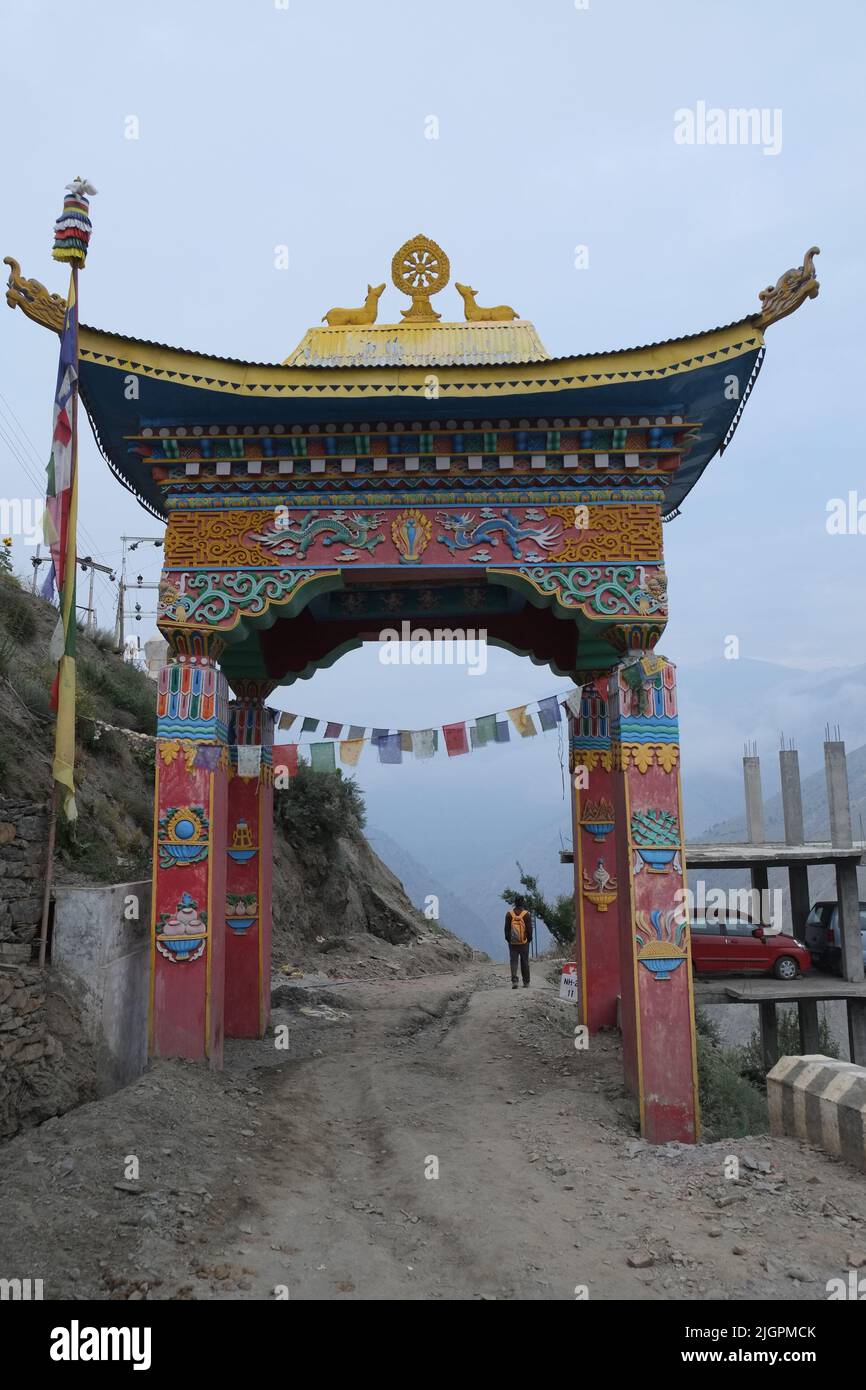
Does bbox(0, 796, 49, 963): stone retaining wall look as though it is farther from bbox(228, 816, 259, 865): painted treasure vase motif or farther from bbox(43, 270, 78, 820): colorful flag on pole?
bbox(228, 816, 259, 865): painted treasure vase motif

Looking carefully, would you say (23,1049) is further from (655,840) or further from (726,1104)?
(726,1104)

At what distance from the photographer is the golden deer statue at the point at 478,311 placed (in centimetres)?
935

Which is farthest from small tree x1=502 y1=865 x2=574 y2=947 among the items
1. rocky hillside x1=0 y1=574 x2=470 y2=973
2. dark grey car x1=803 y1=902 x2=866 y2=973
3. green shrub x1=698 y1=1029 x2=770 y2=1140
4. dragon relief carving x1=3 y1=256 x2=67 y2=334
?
dragon relief carving x1=3 y1=256 x2=67 y2=334

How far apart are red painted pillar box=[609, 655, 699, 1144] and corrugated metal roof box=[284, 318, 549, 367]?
144 inches

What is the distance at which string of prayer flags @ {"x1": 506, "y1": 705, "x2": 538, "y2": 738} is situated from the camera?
8.17 metres

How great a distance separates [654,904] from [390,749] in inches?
109

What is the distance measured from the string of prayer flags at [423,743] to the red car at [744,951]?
9415 mm

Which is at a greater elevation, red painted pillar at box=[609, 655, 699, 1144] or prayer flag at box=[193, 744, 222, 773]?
prayer flag at box=[193, 744, 222, 773]

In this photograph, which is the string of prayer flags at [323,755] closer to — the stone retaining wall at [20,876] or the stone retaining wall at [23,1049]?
the stone retaining wall at [20,876]

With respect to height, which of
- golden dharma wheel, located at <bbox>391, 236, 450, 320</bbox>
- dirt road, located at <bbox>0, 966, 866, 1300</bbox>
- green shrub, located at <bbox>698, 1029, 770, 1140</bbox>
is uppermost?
golden dharma wheel, located at <bbox>391, 236, 450, 320</bbox>
